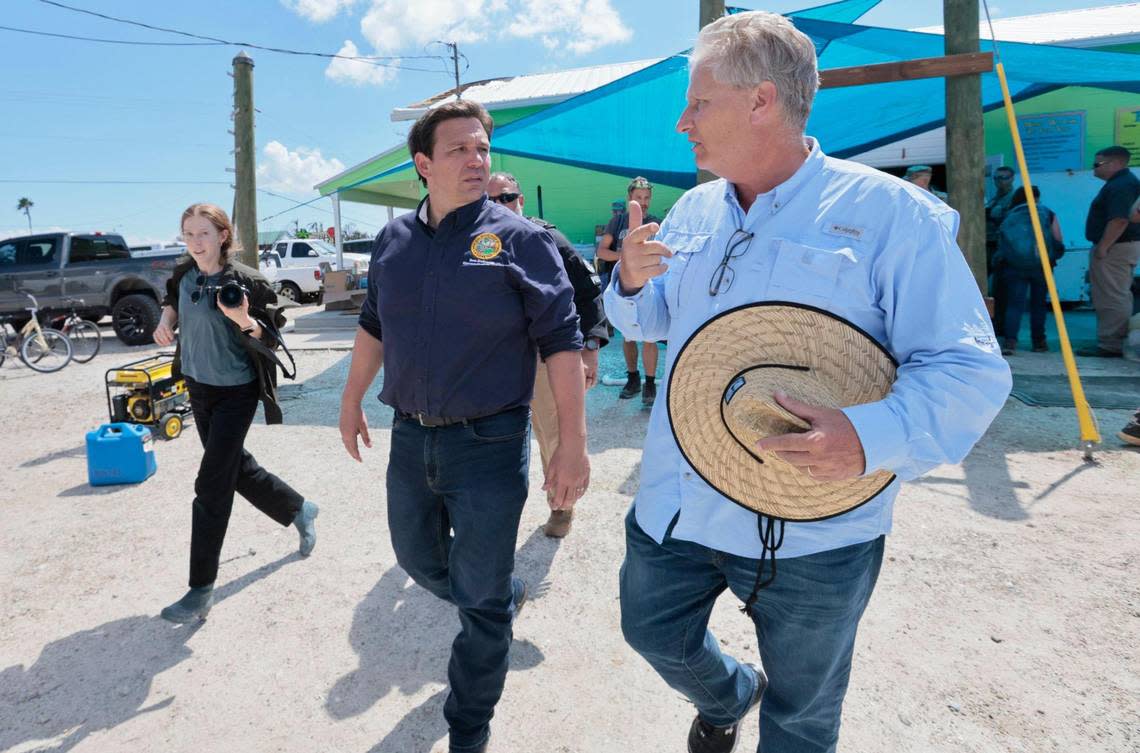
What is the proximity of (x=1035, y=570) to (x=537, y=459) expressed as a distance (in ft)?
10.3

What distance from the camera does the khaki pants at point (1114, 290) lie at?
24.9ft

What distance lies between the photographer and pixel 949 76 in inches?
247

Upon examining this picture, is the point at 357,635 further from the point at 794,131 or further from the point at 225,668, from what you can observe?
the point at 794,131

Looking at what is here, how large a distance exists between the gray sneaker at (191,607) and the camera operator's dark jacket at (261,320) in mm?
808

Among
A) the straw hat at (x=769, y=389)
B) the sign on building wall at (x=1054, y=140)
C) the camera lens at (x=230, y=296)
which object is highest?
the sign on building wall at (x=1054, y=140)

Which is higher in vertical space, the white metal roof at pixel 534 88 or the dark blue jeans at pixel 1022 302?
the white metal roof at pixel 534 88

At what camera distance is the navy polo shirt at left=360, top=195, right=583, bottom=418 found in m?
2.11

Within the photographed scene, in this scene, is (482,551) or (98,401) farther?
(98,401)

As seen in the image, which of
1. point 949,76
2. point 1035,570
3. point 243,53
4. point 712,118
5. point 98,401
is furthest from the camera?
point 243,53

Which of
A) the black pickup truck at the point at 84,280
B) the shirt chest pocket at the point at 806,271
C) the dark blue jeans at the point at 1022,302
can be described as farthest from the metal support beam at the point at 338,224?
the shirt chest pocket at the point at 806,271

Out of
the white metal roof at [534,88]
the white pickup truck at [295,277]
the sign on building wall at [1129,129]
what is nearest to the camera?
the sign on building wall at [1129,129]

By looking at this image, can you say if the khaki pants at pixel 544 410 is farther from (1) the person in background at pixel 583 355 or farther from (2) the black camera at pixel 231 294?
(2) the black camera at pixel 231 294

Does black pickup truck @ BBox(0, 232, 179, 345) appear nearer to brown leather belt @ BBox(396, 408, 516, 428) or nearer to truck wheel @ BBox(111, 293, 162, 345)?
truck wheel @ BBox(111, 293, 162, 345)

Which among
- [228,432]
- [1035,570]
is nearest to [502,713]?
[228,432]
